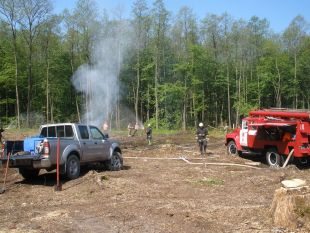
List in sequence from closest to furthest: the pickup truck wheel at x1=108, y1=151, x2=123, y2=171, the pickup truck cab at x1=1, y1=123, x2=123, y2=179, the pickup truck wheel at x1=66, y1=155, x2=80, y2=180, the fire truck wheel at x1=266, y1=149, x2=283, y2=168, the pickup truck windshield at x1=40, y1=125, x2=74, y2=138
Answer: the pickup truck cab at x1=1, y1=123, x2=123, y2=179 → the pickup truck wheel at x1=66, y1=155, x2=80, y2=180 → the pickup truck windshield at x1=40, y1=125, x2=74, y2=138 → the pickup truck wheel at x1=108, y1=151, x2=123, y2=171 → the fire truck wheel at x1=266, y1=149, x2=283, y2=168

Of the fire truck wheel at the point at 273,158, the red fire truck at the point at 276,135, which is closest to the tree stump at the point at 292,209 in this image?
the red fire truck at the point at 276,135

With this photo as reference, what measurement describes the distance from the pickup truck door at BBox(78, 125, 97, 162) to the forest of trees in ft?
136

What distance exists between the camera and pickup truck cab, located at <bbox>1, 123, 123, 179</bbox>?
41.6 ft

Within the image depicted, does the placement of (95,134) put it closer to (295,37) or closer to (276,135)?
(276,135)

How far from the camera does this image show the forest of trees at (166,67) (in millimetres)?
56969

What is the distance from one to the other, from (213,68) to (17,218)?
54.2 metres

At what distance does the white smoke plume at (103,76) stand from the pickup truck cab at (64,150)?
40.9m

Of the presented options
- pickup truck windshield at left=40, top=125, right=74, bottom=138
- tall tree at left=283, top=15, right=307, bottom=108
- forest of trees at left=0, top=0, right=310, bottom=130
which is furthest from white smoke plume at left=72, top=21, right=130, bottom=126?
pickup truck windshield at left=40, top=125, right=74, bottom=138

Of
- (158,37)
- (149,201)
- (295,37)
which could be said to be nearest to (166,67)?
(158,37)

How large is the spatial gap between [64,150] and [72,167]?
2.43 ft

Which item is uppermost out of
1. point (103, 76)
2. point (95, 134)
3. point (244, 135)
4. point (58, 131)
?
point (103, 76)

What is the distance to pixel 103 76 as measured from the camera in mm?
58562

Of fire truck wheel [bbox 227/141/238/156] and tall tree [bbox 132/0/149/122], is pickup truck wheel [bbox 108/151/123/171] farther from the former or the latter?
tall tree [bbox 132/0/149/122]

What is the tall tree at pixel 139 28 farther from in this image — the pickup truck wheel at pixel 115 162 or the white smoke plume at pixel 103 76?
the pickup truck wheel at pixel 115 162
